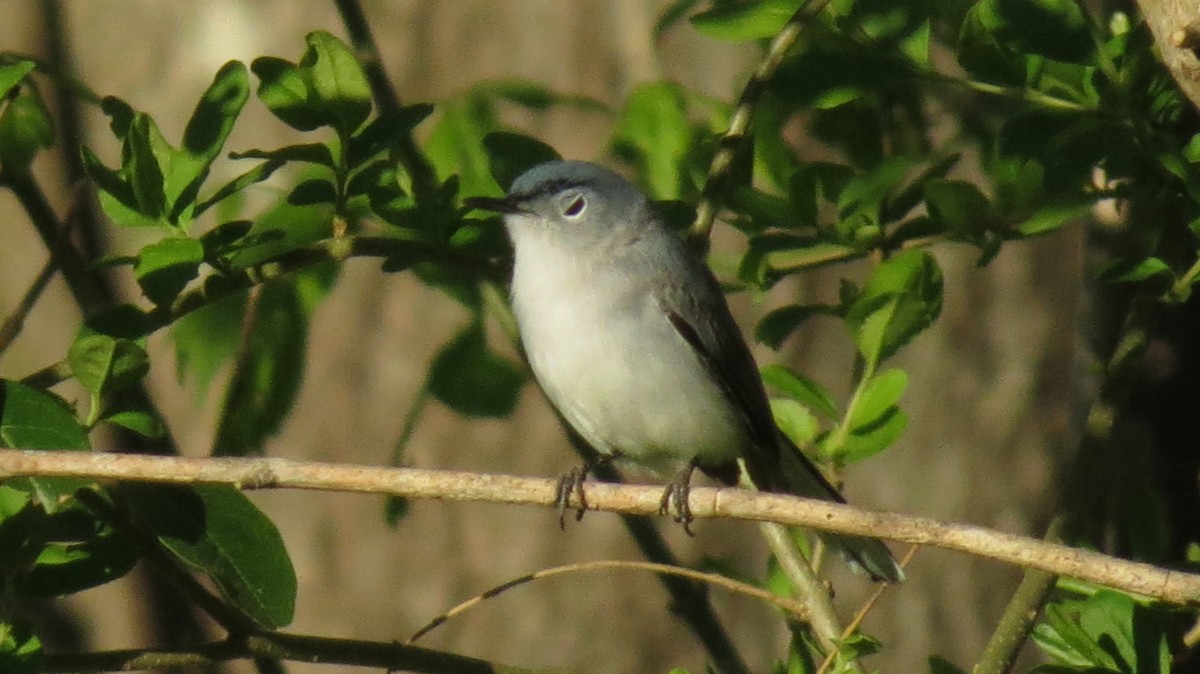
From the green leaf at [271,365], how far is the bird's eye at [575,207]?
811 mm

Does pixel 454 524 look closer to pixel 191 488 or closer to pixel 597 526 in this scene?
pixel 597 526

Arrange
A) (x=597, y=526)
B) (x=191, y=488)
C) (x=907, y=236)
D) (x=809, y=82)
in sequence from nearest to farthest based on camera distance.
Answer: (x=191, y=488), (x=809, y=82), (x=907, y=236), (x=597, y=526)

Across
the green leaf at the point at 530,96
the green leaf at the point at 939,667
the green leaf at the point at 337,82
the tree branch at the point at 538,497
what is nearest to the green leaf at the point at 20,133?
the green leaf at the point at 337,82

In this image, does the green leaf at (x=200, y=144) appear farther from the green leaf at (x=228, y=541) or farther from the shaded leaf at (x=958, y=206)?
the shaded leaf at (x=958, y=206)

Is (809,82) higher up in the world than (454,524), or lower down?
higher up

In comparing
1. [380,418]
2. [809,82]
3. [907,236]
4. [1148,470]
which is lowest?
[380,418]

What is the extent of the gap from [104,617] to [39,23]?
7.53 ft

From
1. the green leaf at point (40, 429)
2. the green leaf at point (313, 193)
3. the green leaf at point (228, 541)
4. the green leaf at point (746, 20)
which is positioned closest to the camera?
the green leaf at point (40, 429)

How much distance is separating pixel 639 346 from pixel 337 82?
1.09 m

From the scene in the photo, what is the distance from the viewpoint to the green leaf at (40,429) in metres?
2.14

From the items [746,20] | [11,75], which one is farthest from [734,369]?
[11,75]

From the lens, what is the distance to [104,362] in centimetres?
226

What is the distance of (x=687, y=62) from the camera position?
232 inches

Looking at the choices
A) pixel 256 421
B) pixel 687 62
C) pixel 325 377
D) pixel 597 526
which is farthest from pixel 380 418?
pixel 256 421
